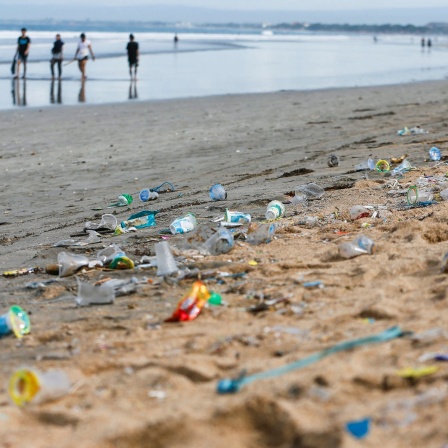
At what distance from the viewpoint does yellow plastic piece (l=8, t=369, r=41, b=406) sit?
109 inches

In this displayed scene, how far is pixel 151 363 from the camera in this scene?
9.96 feet

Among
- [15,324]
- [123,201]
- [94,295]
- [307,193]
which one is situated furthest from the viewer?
[123,201]

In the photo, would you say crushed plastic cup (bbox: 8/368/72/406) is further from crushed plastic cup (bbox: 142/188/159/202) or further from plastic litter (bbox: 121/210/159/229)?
crushed plastic cup (bbox: 142/188/159/202)

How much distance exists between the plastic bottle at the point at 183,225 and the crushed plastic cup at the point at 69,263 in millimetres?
887

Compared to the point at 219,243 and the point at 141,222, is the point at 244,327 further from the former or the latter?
the point at 141,222

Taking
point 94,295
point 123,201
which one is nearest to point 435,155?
point 123,201

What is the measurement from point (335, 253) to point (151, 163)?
4.92 m

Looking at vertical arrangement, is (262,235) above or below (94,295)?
above

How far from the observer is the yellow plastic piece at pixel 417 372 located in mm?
2678

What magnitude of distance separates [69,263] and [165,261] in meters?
0.59

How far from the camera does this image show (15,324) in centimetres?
354

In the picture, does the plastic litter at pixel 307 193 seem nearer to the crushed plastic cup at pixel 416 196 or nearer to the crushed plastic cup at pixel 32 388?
the crushed plastic cup at pixel 416 196

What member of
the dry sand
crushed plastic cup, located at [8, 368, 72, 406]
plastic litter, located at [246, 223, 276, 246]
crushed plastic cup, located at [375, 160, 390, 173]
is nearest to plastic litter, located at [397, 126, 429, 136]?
the dry sand

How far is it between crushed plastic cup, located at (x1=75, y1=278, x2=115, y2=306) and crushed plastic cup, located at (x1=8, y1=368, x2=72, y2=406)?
108 centimetres
